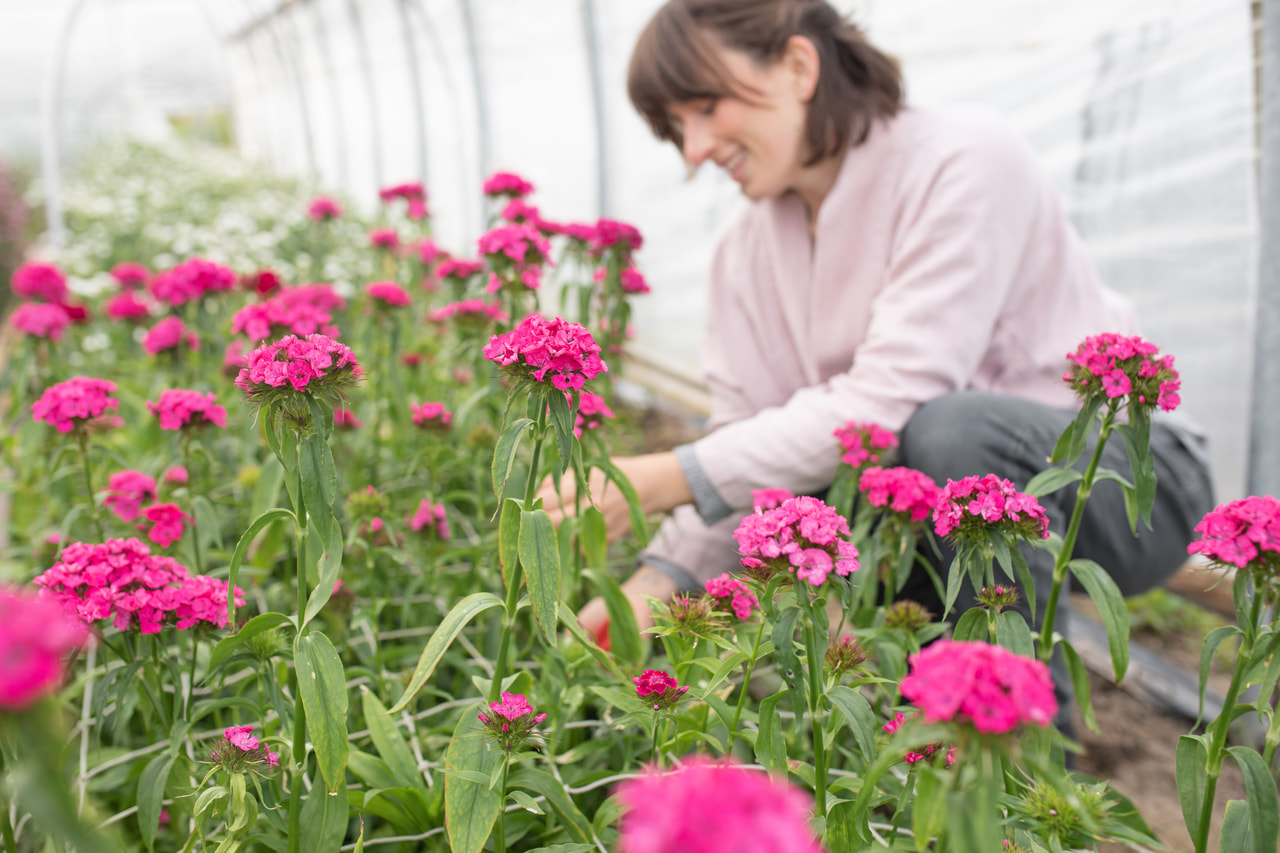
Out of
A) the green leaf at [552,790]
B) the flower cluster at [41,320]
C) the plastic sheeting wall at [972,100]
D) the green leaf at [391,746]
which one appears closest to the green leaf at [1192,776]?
the green leaf at [552,790]

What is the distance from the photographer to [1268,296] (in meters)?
1.71

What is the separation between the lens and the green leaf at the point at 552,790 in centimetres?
94

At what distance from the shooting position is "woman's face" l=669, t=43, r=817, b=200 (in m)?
1.61

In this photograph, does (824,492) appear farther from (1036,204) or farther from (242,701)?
(242,701)

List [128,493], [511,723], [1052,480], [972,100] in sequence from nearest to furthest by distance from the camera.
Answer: [511,723] → [1052,480] → [128,493] → [972,100]

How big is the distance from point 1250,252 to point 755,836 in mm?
2039

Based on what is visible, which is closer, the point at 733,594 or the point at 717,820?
the point at 717,820

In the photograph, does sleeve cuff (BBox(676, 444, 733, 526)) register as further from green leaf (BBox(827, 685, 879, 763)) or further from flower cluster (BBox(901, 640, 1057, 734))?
flower cluster (BBox(901, 640, 1057, 734))

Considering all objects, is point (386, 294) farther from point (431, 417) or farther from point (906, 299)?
point (906, 299)

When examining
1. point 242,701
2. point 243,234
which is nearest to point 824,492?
point 242,701

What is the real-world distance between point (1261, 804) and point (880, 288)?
1.06 meters

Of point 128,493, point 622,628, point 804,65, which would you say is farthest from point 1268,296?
point 128,493

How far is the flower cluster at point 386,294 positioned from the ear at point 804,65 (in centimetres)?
90

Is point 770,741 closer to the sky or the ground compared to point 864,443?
closer to the ground
